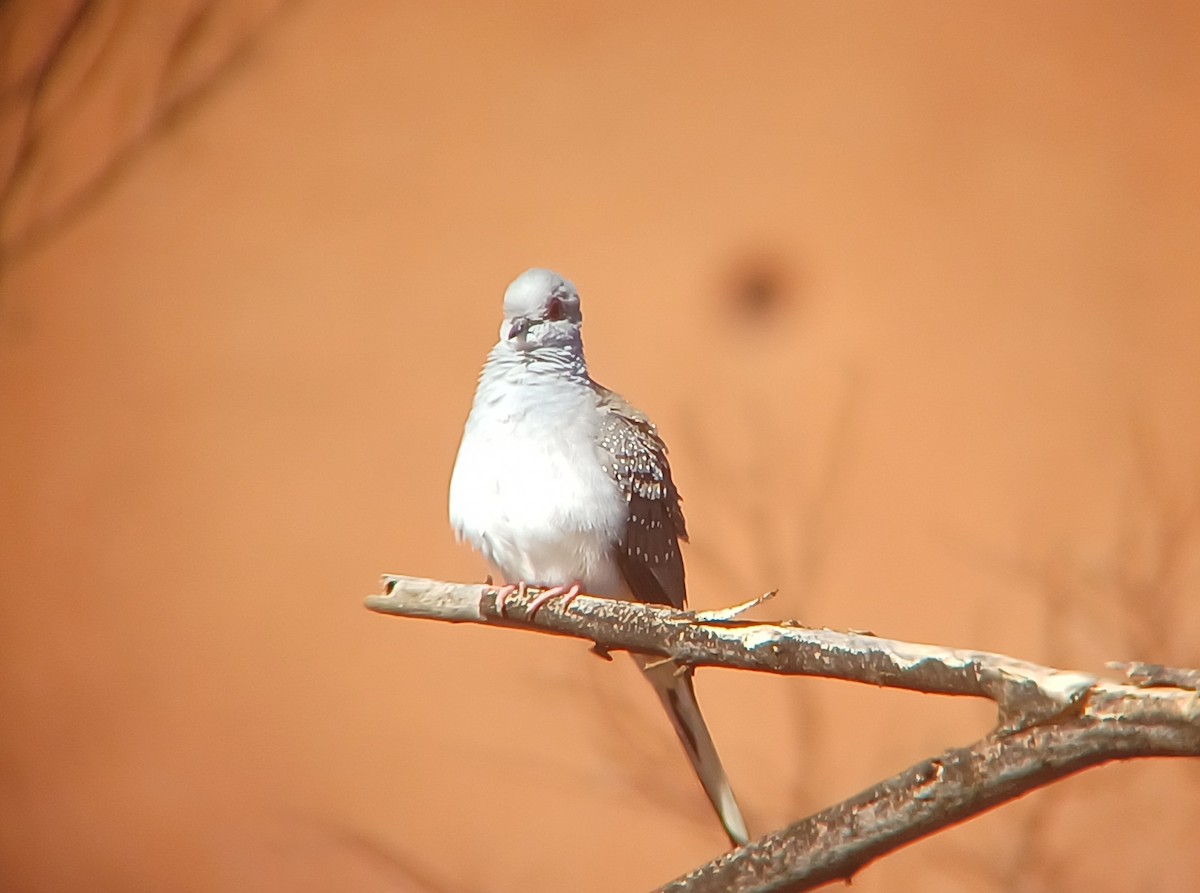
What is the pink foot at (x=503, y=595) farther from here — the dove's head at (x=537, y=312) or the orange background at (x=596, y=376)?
the orange background at (x=596, y=376)

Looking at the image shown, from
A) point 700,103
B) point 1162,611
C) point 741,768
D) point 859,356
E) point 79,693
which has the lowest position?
point 79,693

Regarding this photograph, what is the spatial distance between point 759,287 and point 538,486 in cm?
105

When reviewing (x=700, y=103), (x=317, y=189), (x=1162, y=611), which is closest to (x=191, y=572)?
(x=317, y=189)

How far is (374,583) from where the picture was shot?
2.18 m

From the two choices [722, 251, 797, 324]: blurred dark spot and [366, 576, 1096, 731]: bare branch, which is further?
[722, 251, 797, 324]: blurred dark spot

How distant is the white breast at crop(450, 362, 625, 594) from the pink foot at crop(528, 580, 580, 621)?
40mm

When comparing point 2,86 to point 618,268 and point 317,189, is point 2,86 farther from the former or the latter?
point 618,268

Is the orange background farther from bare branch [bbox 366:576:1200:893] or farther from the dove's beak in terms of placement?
bare branch [bbox 366:576:1200:893]

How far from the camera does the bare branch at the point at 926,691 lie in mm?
995

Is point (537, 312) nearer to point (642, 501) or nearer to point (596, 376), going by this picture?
point (642, 501)

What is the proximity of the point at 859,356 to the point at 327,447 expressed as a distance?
1104mm

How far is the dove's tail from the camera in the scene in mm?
1499

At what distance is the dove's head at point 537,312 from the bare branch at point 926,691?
37 centimetres

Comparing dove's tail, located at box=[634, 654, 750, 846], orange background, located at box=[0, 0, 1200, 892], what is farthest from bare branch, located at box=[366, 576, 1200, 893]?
orange background, located at box=[0, 0, 1200, 892]
